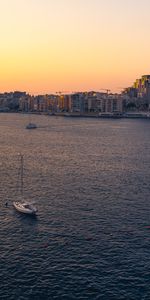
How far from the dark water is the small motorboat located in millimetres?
1005

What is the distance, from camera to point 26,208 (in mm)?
54969

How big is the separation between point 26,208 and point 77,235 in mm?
10429

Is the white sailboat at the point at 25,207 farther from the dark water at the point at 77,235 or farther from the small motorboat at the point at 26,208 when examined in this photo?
the dark water at the point at 77,235

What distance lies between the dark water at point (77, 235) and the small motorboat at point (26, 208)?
1.01 metres

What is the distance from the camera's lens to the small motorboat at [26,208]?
54.3m

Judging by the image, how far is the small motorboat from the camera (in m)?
54.3

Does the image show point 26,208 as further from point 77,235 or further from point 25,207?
point 77,235

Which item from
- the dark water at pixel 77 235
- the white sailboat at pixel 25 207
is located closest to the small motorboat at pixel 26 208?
the white sailboat at pixel 25 207

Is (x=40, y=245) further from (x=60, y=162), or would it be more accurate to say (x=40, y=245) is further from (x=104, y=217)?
(x=60, y=162)

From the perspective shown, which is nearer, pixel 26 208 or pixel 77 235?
pixel 77 235

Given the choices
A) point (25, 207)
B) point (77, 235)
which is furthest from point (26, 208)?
point (77, 235)

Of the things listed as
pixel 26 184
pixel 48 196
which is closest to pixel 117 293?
pixel 48 196

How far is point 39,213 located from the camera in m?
55.9

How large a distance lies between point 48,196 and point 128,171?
93.5ft
